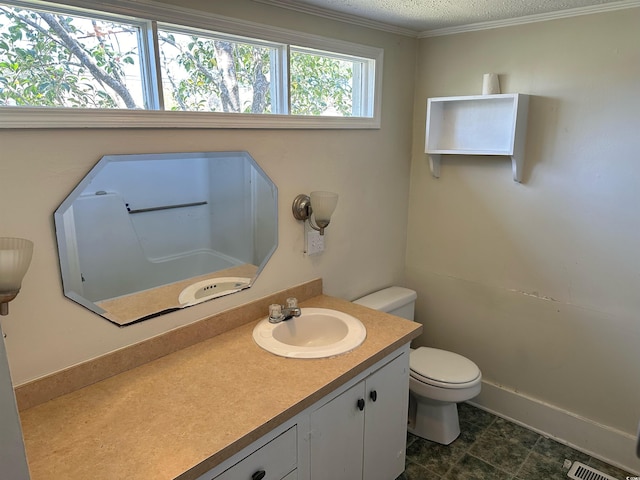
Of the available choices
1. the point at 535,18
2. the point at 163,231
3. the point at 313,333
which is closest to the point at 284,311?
the point at 313,333

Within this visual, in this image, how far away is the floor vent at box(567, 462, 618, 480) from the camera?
2.07 m

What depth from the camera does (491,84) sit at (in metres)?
2.17

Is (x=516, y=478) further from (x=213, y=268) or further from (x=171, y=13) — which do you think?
(x=171, y=13)

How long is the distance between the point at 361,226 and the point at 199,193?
100cm

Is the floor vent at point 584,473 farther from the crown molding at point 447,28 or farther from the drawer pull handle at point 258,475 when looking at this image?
the crown molding at point 447,28

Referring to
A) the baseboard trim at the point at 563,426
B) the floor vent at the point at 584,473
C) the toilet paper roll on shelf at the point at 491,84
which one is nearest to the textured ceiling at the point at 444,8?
the toilet paper roll on shelf at the point at 491,84

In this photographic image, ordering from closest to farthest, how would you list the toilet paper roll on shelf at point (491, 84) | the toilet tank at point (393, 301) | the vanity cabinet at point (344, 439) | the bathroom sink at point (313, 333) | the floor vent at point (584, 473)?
the vanity cabinet at point (344, 439), the bathroom sink at point (313, 333), the floor vent at point (584, 473), the toilet paper roll on shelf at point (491, 84), the toilet tank at point (393, 301)

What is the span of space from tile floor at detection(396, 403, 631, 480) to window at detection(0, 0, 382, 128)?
1.72m

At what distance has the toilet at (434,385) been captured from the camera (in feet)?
7.16

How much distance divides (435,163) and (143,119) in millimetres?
1620

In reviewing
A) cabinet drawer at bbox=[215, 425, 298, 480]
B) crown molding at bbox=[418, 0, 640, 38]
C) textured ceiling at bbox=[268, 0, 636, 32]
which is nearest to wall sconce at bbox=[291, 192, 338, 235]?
textured ceiling at bbox=[268, 0, 636, 32]

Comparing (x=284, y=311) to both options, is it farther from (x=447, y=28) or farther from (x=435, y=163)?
(x=447, y=28)

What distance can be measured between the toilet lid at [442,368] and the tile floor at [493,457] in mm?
394

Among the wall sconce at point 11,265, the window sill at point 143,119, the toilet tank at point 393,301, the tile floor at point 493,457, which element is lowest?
the tile floor at point 493,457
